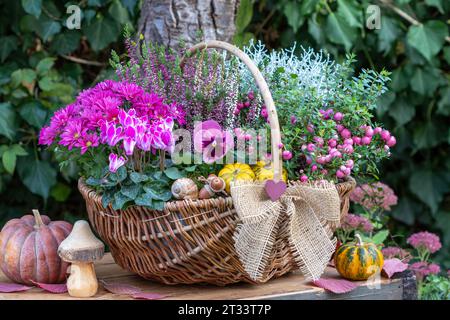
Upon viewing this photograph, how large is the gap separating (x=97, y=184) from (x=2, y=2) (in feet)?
4.71

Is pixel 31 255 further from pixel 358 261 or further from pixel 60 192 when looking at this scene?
pixel 60 192

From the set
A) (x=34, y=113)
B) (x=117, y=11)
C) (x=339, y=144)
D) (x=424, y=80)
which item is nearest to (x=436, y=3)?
(x=424, y=80)

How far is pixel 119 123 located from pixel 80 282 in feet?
1.30

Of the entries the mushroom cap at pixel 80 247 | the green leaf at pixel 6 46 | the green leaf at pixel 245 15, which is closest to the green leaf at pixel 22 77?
the green leaf at pixel 6 46

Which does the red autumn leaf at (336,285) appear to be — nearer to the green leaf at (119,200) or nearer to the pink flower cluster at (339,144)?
the pink flower cluster at (339,144)

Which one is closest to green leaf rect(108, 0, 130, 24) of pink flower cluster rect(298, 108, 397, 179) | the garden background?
the garden background

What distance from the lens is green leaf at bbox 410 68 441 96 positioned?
311cm

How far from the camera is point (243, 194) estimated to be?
1.59 metres

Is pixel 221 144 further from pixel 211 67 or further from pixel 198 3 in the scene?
pixel 198 3

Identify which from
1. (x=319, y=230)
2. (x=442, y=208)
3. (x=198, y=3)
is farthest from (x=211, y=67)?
(x=442, y=208)

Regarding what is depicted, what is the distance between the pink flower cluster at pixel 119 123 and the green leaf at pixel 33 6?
3.19 feet

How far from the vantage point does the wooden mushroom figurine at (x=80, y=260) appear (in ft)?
5.57

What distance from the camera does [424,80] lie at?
3117 millimetres

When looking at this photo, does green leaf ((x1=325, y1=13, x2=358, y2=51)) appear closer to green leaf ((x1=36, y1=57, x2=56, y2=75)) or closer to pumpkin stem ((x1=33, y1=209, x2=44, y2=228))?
green leaf ((x1=36, y1=57, x2=56, y2=75))
